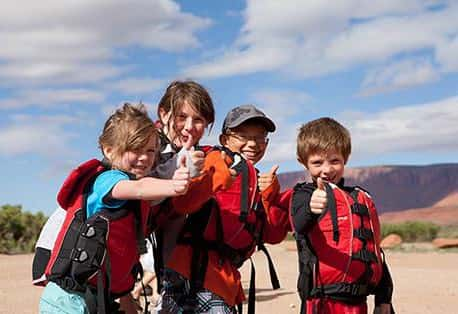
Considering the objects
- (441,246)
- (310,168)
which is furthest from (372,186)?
(310,168)

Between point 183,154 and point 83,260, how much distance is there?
639 mm

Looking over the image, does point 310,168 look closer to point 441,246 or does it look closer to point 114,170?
point 114,170

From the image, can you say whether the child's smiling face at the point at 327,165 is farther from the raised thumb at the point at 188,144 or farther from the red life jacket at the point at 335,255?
the raised thumb at the point at 188,144

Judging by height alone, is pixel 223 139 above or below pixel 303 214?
above

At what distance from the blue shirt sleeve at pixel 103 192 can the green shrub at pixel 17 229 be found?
2141 centimetres

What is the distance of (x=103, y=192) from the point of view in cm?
351

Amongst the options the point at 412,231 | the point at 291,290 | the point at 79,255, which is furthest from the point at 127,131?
the point at 412,231

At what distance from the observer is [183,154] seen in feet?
11.2

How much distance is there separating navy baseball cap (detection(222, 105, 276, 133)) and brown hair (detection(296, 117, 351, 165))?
0.18 m

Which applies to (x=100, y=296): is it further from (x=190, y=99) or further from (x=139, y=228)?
(x=190, y=99)

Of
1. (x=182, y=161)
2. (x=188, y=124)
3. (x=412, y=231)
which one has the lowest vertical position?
(x=412, y=231)

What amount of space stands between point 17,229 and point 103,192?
23.5 meters

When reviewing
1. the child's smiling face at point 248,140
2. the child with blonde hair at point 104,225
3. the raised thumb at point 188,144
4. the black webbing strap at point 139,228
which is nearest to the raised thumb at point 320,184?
the child's smiling face at point 248,140

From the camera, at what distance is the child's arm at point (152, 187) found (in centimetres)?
319
